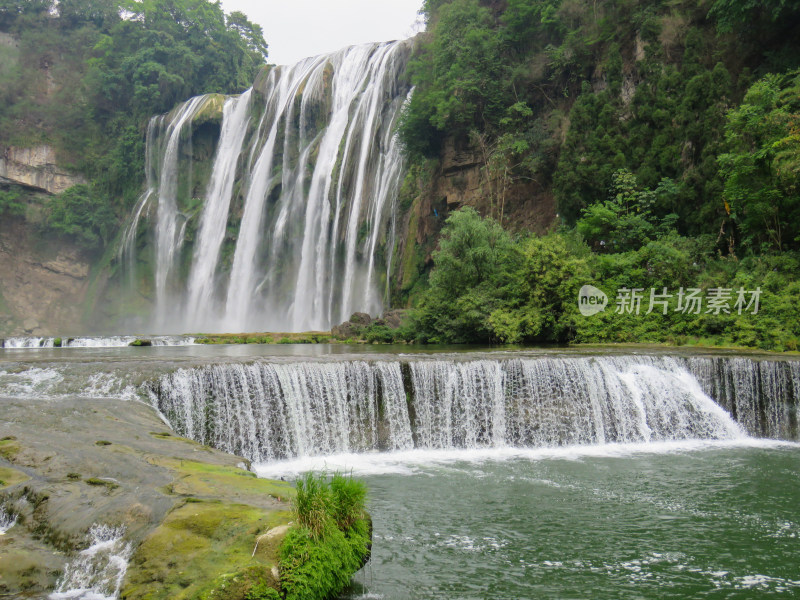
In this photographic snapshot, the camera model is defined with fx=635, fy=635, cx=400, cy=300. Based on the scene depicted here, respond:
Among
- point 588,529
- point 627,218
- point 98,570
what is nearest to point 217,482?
point 98,570

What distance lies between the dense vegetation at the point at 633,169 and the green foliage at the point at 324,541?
15044 millimetres

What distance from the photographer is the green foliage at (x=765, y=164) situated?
17.8 m

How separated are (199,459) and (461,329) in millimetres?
15023

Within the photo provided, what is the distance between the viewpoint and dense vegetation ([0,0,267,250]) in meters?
46.5

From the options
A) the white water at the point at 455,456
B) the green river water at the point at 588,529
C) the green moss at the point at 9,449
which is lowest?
the green river water at the point at 588,529

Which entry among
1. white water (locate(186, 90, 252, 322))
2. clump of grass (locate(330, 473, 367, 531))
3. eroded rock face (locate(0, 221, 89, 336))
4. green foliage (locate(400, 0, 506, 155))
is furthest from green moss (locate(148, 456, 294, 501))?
eroded rock face (locate(0, 221, 89, 336))

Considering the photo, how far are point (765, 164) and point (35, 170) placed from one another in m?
45.8

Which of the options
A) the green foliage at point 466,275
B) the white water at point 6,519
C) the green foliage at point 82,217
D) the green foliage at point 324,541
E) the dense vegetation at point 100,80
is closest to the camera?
the green foliage at point 324,541

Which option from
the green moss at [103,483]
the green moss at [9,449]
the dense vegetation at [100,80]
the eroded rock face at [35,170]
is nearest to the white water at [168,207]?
the dense vegetation at [100,80]

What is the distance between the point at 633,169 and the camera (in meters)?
23.4

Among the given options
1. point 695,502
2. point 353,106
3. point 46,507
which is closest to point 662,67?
point 353,106

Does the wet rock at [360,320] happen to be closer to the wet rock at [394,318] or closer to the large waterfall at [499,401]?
the wet rock at [394,318]

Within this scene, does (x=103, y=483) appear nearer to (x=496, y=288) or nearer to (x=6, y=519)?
(x=6, y=519)

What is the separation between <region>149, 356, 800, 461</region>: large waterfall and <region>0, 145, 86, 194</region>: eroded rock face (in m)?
41.2
